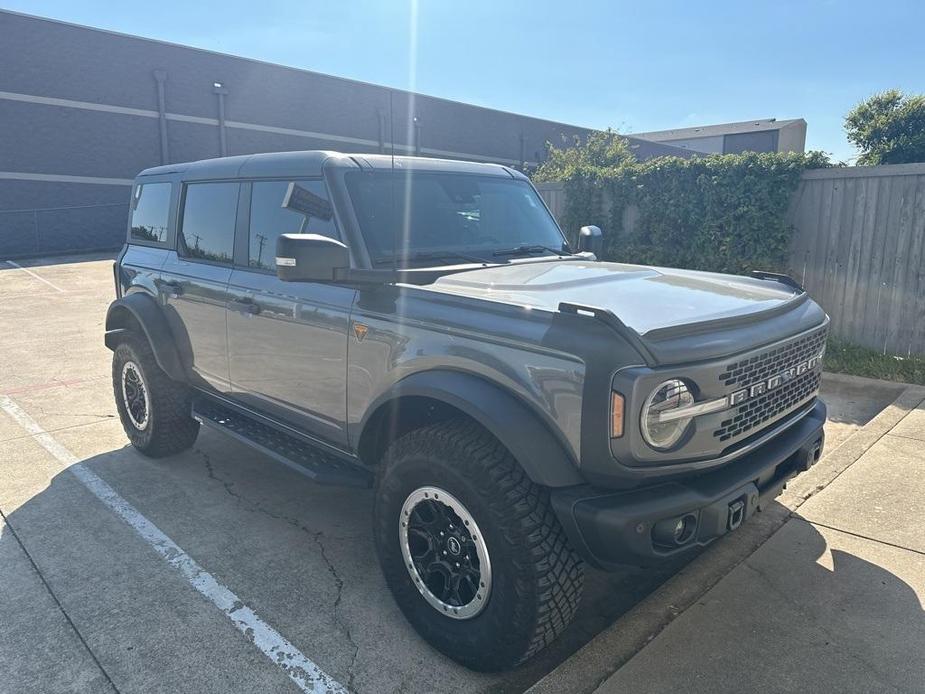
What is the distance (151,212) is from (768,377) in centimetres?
448

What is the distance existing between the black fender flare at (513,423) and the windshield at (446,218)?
924mm

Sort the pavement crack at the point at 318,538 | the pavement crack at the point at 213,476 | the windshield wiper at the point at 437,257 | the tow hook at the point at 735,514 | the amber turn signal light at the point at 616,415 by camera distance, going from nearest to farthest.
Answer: the amber turn signal light at the point at 616,415 < the tow hook at the point at 735,514 < the pavement crack at the point at 318,538 < the windshield wiper at the point at 437,257 < the pavement crack at the point at 213,476

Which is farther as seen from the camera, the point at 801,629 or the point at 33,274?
the point at 33,274

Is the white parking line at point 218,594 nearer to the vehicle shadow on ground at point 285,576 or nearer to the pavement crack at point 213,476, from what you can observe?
the vehicle shadow on ground at point 285,576

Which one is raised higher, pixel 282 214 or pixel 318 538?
pixel 282 214

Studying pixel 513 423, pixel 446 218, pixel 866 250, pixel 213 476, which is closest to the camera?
pixel 513 423

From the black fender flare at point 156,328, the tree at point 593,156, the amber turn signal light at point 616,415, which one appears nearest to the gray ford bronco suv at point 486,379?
the amber turn signal light at point 616,415

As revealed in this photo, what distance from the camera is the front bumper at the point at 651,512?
227 centimetres

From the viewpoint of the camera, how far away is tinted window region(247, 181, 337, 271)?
11.1ft

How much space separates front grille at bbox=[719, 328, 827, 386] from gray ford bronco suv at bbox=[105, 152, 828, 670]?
0.04ft

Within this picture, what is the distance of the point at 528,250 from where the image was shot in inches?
155

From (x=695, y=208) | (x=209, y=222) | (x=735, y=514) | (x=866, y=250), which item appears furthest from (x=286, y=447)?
(x=866, y=250)

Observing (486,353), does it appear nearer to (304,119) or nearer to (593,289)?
(593,289)

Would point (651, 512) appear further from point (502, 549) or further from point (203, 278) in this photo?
point (203, 278)
